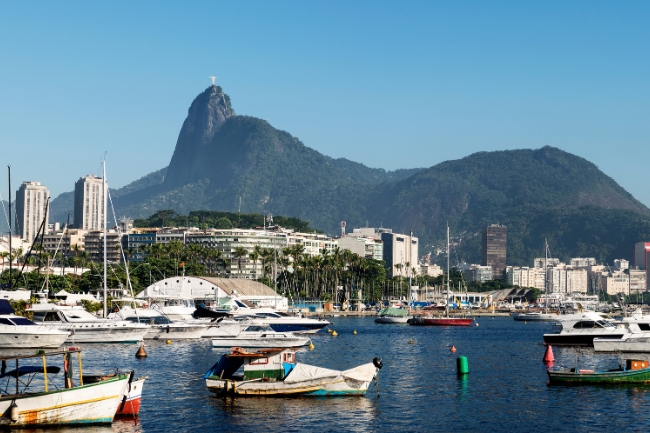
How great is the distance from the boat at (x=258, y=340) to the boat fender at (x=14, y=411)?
43847 mm

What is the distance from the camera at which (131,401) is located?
45.4 m

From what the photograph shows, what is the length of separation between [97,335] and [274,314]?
2639 cm

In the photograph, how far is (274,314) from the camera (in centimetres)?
11062

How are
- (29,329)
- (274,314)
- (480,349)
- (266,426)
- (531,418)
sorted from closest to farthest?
(266,426), (531,418), (29,329), (480,349), (274,314)

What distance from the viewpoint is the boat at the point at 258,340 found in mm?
84875

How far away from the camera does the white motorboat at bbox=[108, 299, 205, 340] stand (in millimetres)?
96875

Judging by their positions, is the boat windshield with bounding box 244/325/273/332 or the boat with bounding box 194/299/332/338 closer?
the boat windshield with bounding box 244/325/273/332

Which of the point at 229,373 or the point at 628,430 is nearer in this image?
the point at 628,430

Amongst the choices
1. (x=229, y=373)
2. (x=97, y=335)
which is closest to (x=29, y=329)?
(x=97, y=335)

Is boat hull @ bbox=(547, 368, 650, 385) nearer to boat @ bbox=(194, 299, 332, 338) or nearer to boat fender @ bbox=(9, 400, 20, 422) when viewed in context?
boat fender @ bbox=(9, 400, 20, 422)

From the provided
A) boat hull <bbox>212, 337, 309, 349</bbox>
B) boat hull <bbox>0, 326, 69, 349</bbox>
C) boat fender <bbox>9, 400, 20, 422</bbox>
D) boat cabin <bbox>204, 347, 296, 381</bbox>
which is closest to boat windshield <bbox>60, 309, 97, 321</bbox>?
boat hull <bbox>0, 326, 69, 349</bbox>

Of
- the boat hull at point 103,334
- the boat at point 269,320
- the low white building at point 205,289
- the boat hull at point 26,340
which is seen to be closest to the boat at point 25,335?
the boat hull at point 26,340

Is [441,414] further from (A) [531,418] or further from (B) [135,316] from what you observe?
(B) [135,316]

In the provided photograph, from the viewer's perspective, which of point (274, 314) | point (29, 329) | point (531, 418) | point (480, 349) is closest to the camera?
point (531, 418)
